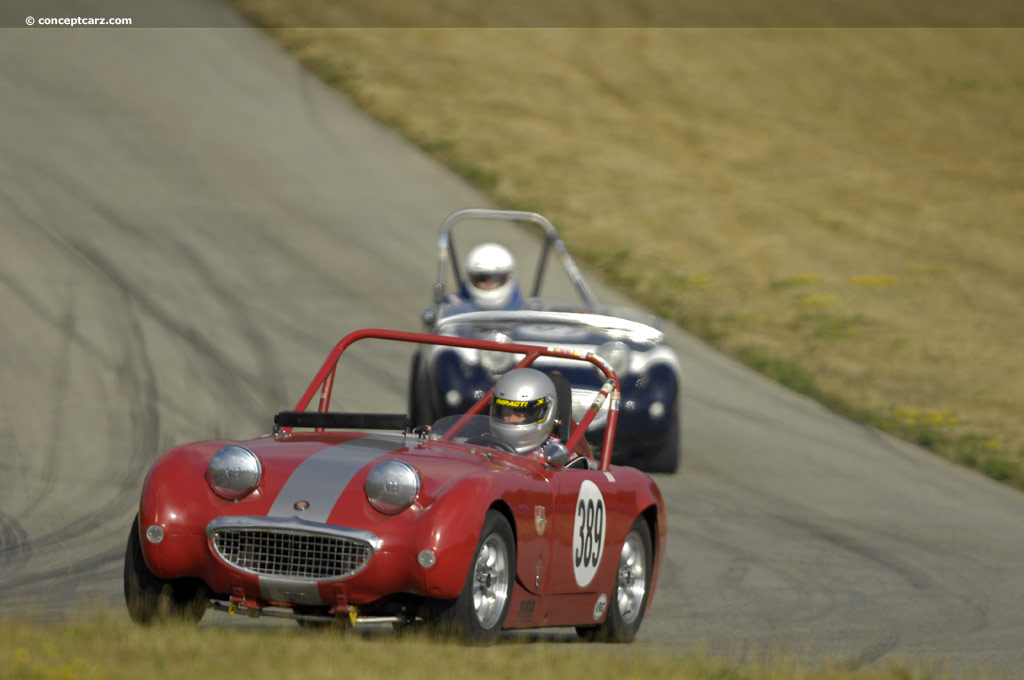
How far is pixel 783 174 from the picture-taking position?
27672 mm

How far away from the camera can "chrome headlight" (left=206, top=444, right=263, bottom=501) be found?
5559 mm

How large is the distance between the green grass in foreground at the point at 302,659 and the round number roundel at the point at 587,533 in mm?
538

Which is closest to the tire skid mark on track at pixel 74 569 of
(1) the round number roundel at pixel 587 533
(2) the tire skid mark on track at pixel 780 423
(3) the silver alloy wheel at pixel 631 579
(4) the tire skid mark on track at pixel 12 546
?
(4) the tire skid mark on track at pixel 12 546

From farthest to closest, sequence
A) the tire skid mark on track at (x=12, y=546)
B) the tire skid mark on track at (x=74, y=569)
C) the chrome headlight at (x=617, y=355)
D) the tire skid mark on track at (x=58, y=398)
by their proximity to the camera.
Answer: the chrome headlight at (x=617, y=355)
the tire skid mark on track at (x=58, y=398)
the tire skid mark on track at (x=12, y=546)
the tire skid mark on track at (x=74, y=569)

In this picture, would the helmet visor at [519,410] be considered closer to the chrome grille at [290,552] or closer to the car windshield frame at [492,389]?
the car windshield frame at [492,389]

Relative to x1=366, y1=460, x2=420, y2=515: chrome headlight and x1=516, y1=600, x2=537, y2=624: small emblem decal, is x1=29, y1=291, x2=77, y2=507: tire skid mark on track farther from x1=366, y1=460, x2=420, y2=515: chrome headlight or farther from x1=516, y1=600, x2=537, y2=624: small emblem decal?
x1=366, y1=460, x2=420, y2=515: chrome headlight

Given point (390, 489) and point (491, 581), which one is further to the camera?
point (491, 581)

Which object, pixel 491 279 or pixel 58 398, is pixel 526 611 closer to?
pixel 491 279

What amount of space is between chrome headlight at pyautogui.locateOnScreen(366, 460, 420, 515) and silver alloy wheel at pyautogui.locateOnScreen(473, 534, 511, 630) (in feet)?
1.17

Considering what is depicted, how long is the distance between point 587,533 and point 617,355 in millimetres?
4871

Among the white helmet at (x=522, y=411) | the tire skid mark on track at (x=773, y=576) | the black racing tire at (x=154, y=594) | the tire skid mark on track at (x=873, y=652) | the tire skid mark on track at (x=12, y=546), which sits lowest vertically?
the tire skid mark on track at (x=773, y=576)

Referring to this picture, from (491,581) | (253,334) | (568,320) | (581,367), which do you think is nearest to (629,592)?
(491,581)

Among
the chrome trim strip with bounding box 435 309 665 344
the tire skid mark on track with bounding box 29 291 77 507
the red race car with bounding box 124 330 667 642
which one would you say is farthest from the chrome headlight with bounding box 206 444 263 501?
the chrome trim strip with bounding box 435 309 665 344

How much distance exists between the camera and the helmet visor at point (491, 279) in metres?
13.1
